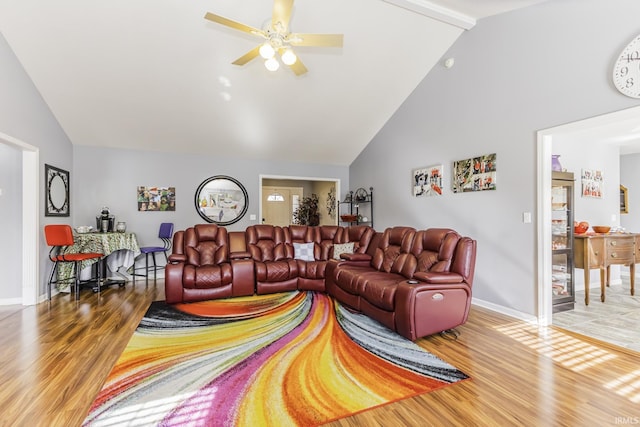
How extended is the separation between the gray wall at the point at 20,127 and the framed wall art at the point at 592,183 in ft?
25.9

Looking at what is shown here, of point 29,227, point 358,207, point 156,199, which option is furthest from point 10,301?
point 358,207

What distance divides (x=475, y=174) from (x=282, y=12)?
3.04 meters

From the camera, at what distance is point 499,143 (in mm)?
3621

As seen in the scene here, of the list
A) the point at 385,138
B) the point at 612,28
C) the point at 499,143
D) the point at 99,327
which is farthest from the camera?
the point at 385,138

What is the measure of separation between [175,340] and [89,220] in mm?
3887

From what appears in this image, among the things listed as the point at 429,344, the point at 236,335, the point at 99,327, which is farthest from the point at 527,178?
the point at 99,327

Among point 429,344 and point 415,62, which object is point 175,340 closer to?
point 429,344

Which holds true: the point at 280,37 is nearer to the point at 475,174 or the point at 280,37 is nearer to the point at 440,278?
the point at 440,278

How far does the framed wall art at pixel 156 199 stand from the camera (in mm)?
5570

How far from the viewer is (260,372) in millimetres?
2188

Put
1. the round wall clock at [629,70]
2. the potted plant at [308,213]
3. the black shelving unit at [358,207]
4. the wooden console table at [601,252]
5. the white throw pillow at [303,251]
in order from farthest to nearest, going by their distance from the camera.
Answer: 1. the potted plant at [308,213]
2. the black shelving unit at [358,207]
3. the white throw pillow at [303,251]
4. the wooden console table at [601,252]
5. the round wall clock at [629,70]

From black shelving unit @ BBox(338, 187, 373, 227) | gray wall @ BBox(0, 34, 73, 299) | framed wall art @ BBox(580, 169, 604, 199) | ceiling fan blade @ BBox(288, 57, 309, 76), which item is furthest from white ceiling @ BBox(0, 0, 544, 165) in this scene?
framed wall art @ BBox(580, 169, 604, 199)

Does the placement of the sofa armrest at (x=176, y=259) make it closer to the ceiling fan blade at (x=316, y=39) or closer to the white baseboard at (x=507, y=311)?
the ceiling fan blade at (x=316, y=39)

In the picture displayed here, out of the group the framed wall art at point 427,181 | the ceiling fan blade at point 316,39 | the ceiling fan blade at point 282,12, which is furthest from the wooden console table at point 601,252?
the ceiling fan blade at point 282,12
